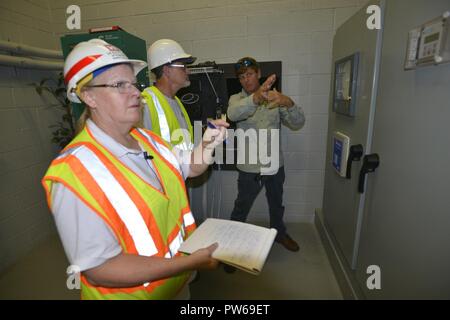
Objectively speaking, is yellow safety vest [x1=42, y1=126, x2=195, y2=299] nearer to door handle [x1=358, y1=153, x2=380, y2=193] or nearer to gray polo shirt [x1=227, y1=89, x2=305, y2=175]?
door handle [x1=358, y1=153, x2=380, y2=193]

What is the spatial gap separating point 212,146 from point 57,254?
7.53 feet

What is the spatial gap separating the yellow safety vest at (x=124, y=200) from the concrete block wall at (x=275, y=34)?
191 centimetres

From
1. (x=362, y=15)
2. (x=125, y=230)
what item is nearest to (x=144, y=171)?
(x=125, y=230)

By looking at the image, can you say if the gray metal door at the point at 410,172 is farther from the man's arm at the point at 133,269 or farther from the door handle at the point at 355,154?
the man's arm at the point at 133,269

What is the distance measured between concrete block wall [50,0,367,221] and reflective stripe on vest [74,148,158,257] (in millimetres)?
2079

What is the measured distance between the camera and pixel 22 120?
2424 millimetres

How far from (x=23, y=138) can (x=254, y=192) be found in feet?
7.64

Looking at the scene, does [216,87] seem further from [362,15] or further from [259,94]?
[362,15]

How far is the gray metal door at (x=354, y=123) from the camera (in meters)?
1.37

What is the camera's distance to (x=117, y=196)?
80 centimetres

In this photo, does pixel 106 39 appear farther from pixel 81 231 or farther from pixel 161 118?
pixel 81 231

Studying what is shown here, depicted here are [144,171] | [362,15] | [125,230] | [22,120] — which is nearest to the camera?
[125,230]

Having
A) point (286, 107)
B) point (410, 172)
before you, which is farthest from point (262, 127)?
point (410, 172)

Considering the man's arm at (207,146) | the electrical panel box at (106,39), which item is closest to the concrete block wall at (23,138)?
the electrical panel box at (106,39)
